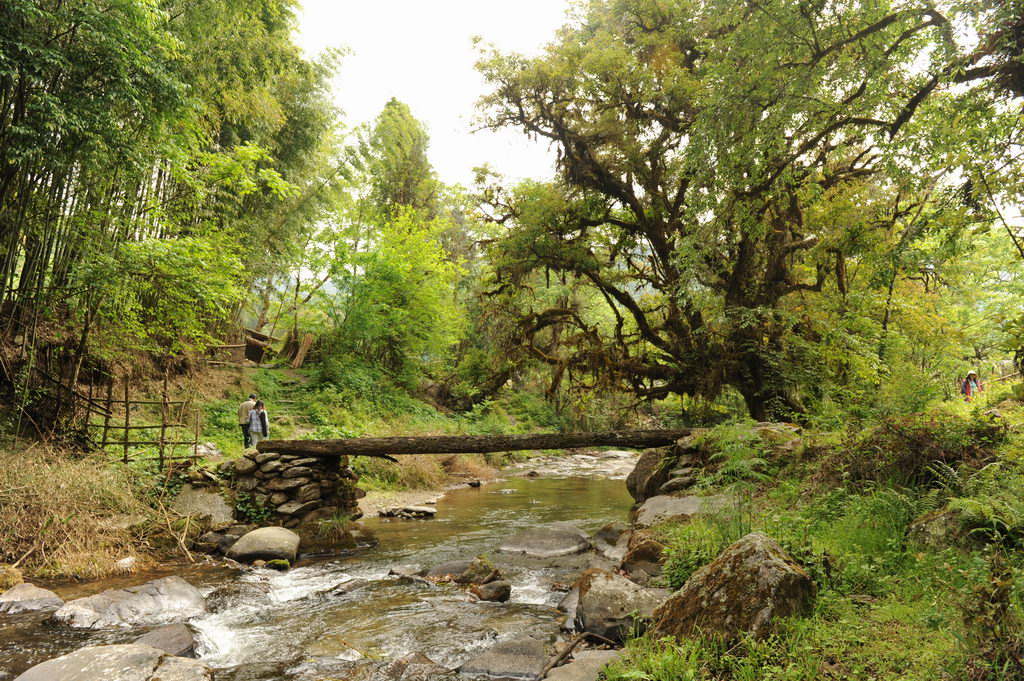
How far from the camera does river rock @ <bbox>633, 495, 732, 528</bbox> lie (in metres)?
8.55

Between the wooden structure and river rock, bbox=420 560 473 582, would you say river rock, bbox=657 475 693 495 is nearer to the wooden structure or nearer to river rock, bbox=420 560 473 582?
river rock, bbox=420 560 473 582

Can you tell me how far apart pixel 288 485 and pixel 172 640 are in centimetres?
582

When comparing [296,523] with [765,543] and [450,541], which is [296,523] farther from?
[765,543]

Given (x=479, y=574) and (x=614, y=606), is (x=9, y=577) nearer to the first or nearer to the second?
(x=479, y=574)

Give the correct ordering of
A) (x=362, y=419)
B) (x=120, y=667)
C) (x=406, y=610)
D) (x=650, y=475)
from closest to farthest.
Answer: (x=120, y=667) < (x=406, y=610) < (x=650, y=475) < (x=362, y=419)

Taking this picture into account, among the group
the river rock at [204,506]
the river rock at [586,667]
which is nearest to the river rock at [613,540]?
the river rock at [586,667]

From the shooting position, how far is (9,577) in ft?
22.0

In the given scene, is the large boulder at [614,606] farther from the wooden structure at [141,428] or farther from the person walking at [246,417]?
the person walking at [246,417]

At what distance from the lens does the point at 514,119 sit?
1477 centimetres

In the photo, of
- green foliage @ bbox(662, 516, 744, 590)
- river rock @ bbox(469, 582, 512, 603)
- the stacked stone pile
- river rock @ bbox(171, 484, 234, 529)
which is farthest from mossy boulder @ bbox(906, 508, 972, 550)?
river rock @ bbox(171, 484, 234, 529)

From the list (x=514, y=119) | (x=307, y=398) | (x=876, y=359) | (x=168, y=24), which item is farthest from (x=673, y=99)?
(x=307, y=398)

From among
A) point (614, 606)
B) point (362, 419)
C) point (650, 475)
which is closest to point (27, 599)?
point (614, 606)

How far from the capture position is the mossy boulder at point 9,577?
6619 millimetres

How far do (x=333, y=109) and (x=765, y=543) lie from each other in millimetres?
22697
